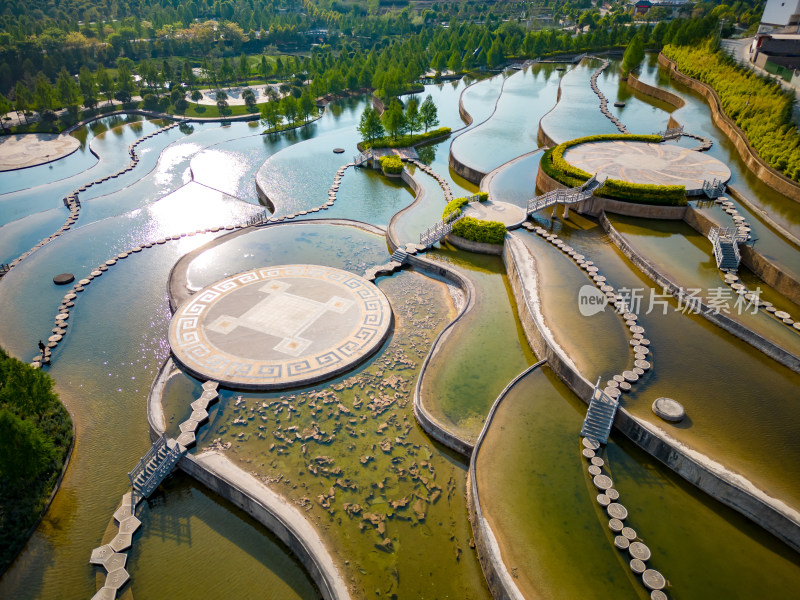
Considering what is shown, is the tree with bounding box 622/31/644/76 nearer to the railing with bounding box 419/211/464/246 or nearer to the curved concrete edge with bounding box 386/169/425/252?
the curved concrete edge with bounding box 386/169/425/252

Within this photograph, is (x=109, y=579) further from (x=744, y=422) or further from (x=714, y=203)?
(x=714, y=203)

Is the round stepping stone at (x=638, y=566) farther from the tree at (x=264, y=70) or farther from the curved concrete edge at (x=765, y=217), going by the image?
the tree at (x=264, y=70)

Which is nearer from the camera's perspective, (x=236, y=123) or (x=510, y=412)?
(x=510, y=412)

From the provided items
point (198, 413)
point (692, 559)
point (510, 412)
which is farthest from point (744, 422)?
point (198, 413)

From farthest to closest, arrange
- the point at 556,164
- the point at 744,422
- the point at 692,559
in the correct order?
the point at 556,164, the point at 744,422, the point at 692,559

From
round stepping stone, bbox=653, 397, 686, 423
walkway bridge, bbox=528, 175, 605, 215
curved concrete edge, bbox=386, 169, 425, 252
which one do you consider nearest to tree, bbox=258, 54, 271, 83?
curved concrete edge, bbox=386, 169, 425, 252

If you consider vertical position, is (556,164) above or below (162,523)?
Result: above

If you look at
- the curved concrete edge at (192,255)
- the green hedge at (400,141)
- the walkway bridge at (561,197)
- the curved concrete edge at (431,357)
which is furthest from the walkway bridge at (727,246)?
the green hedge at (400,141)

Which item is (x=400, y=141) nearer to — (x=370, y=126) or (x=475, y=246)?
(x=370, y=126)
